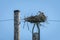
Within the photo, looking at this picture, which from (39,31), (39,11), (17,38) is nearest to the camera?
(17,38)

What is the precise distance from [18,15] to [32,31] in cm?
118

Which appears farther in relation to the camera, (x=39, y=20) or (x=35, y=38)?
(x=39, y=20)

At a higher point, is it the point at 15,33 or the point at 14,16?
the point at 14,16

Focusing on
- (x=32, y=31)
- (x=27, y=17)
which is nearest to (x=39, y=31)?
(x=32, y=31)

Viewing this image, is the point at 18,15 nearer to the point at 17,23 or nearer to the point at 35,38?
the point at 17,23

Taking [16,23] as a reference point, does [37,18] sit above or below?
above

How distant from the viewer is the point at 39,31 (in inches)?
362

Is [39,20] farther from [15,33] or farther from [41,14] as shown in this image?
[15,33]

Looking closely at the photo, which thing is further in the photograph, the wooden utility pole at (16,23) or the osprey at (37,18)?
the osprey at (37,18)

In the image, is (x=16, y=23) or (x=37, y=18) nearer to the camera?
(x=16, y=23)

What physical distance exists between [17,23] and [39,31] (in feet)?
3.80

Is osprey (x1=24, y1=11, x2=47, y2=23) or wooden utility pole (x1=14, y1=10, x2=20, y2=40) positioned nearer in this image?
wooden utility pole (x1=14, y1=10, x2=20, y2=40)

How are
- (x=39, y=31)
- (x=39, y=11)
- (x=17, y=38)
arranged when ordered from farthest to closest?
(x=39, y=11)
(x=39, y=31)
(x=17, y=38)

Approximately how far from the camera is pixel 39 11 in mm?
9797
